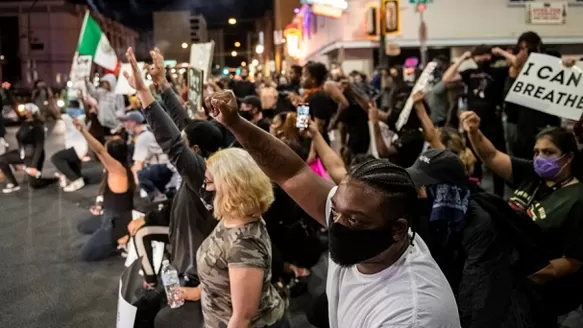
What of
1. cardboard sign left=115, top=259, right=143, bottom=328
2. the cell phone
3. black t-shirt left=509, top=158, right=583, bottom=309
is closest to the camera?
the cell phone

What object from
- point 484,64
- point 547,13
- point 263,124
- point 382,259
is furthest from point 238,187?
point 547,13

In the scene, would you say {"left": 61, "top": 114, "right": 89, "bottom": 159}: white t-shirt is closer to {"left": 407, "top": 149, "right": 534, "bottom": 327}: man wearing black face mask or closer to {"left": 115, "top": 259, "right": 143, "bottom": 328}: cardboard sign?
{"left": 115, "top": 259, "right": 143, "bottom": 328}: cardboard sign

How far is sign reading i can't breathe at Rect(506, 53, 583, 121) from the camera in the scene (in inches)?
225

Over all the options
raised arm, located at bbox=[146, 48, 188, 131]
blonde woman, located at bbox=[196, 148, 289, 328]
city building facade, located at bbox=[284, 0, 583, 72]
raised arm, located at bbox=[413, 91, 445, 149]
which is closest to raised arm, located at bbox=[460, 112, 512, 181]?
raised arm, located at bbox=[413, 91, 445, 149]

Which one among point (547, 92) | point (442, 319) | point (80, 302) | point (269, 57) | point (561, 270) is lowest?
point (80, 302)

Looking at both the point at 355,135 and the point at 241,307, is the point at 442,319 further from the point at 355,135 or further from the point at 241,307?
the point at 355,135

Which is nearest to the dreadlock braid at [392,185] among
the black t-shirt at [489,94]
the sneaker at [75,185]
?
the black t-shirt at [489,94]

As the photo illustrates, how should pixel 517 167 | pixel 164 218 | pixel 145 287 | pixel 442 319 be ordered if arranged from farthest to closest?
pixel 164 218, pixel 145 287, pixel 517 167, pixel 442 319

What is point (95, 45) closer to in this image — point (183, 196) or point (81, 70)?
point (81, 70)

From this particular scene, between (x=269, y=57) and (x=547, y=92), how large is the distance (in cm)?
5323

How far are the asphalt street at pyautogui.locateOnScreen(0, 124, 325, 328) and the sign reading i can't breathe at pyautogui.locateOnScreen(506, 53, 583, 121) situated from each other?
2.81 meters

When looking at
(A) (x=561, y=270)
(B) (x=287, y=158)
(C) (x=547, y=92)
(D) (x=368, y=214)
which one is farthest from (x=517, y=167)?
(D) (x=368, y=214)

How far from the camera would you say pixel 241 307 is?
10.00 ft

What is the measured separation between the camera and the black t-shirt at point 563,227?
3756mm
